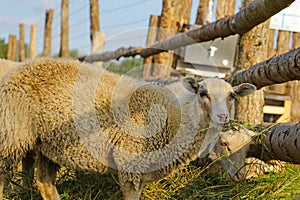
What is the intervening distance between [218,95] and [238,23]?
2.23 feet

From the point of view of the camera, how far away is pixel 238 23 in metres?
3.68

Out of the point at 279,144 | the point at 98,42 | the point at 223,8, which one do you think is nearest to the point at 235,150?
the point at 279,144

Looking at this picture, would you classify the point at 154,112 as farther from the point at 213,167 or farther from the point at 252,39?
the point at 252,39

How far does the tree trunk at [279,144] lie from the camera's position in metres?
2.89

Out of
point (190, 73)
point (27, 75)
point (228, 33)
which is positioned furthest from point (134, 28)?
point (27, 75)

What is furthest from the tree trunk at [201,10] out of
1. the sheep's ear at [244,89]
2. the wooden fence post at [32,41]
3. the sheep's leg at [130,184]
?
the wooden fence post at [32,41]

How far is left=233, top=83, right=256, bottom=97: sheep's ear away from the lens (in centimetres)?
332

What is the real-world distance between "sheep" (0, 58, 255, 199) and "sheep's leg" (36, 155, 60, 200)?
244mm

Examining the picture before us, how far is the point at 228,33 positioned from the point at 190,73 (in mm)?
2289

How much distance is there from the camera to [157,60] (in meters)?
7.03

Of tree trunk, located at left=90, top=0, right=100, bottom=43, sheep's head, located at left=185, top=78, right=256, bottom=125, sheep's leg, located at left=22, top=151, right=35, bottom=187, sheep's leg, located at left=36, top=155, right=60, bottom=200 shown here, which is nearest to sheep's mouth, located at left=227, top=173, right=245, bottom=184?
sheep's head, located at left=185, top=78, right=256, bottom=125

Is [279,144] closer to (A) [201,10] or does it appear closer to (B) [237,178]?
(B) [237,178]

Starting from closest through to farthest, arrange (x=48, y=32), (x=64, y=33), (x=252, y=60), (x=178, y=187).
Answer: (x=178, y=187) < (x=252, y=60) < (x=64, y=33) < (x=48, y=32)

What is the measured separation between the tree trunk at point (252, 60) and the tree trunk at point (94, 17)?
6.85m
